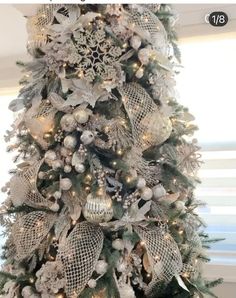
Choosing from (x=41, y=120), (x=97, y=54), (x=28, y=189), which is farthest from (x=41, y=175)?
(x=97, y=54)

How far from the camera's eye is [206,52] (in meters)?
2.58

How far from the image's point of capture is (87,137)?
143cm

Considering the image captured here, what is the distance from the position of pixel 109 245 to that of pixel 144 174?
24 cm

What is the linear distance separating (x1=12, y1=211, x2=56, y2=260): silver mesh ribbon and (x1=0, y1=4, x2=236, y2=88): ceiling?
1.09 meters

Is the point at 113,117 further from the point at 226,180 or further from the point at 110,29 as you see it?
the point at 226,180

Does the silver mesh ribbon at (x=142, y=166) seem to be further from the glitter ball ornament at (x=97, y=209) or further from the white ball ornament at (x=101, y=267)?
the white ball ornament at (x=101, y=267)

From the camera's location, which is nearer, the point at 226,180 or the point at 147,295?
the point at 147,295

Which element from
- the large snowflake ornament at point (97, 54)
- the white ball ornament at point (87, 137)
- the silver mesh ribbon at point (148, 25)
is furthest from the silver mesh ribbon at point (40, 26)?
the white ball ornament at point (87, 137)

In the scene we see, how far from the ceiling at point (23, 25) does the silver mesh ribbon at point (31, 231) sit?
109cm

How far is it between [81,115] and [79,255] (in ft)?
1.39

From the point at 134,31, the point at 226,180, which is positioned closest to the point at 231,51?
the point at 226,180

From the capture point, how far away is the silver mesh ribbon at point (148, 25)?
1.53m

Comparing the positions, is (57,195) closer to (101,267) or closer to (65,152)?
(65,152)

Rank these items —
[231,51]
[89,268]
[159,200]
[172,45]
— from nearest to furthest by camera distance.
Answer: [89,268], [159,200], [172,45], [231,51]
